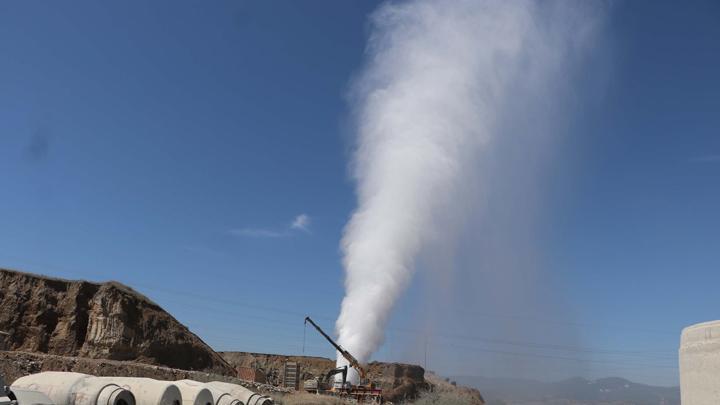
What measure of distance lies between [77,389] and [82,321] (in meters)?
30.3

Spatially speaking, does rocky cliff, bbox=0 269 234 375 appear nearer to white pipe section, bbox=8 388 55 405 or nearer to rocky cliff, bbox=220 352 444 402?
rocky cliff, bbox=220 352 444 402

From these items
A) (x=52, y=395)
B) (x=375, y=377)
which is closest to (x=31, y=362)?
(x=52, y=395)

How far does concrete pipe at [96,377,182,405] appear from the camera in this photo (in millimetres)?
20297

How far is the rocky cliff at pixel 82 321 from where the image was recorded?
44.8 meters

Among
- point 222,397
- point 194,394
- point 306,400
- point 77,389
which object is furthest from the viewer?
point 306,400

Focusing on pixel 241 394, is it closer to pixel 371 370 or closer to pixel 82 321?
pixel 82 321

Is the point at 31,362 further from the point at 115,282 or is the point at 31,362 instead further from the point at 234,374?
the point at 234,374

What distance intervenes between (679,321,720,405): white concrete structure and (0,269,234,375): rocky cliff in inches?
1782

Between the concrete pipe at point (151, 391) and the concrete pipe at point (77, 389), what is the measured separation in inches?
17.8

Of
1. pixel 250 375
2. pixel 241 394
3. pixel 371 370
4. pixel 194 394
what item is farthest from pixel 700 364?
pixel 371 370

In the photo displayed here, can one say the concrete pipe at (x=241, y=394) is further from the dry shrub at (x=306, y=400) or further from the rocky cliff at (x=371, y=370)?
the rocky cliff at (x=371, y=370)

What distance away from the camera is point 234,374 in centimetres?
5506

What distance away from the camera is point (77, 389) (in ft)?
63.1

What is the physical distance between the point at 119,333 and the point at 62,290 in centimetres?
583
